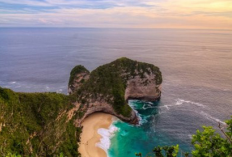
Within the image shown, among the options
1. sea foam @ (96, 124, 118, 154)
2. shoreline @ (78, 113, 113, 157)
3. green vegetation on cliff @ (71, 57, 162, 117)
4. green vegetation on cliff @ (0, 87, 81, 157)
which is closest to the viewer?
green vegetation on cliff @ (0, 87, 81, 157)

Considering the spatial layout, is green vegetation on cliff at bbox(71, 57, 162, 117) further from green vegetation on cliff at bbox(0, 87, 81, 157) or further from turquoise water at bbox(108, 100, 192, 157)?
green vegetation on cliff at bbox(0, 87, 81, 157)

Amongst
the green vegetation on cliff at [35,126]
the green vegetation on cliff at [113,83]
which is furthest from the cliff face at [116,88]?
the green vegetation on cliff at [35,126]

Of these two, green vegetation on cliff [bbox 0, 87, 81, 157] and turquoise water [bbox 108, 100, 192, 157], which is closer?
green vegetation on cliff [bbox 0, 87, 81, 157]

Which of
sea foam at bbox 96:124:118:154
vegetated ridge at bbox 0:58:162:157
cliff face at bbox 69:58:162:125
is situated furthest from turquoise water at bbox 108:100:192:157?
vegetated ridge at bbox 0:58:162:157

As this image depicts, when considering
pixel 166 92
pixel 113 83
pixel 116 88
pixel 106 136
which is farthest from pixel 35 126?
pixel 166 92

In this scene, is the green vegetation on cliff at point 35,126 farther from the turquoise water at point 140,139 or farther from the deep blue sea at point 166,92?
the deep blue sea at point 166,92

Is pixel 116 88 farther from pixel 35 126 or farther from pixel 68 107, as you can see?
pixel 35 126
